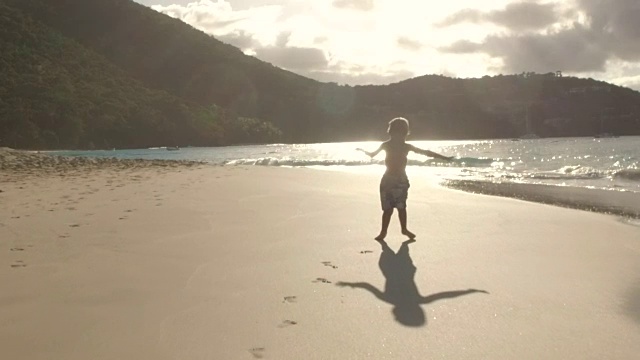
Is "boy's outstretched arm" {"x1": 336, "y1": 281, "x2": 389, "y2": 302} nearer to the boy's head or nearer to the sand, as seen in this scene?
the sand

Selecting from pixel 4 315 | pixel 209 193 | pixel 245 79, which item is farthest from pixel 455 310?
pixel 245 79

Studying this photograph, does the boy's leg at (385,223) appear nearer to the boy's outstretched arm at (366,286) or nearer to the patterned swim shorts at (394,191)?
the patterned swim shorts at (394,191)

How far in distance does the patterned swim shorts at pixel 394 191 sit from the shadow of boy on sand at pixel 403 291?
53.6 inches

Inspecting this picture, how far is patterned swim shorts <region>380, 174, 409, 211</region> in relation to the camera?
7.03 metres

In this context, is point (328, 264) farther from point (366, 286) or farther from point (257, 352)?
point (257, 352)

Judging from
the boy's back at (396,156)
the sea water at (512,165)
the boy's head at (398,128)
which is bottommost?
the sea water at (512,165)

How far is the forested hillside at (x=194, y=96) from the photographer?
7438cm

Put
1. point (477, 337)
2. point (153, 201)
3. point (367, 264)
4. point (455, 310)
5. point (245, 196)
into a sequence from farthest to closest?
1. point (245, 196)
2. point (153, 201)
3. point (367, 264)
4. point (455, 310)
5. point (477, 337)

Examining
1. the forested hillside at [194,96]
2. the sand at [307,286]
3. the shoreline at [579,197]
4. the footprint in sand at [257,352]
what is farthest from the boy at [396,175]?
the forested hillside at [194,96]

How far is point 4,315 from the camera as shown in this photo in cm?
371

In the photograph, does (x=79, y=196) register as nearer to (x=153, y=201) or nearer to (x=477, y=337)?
(x=153, y=201)

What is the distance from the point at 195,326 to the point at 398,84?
131m

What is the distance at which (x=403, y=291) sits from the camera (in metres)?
4.46

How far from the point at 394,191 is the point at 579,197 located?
8.47 metres
